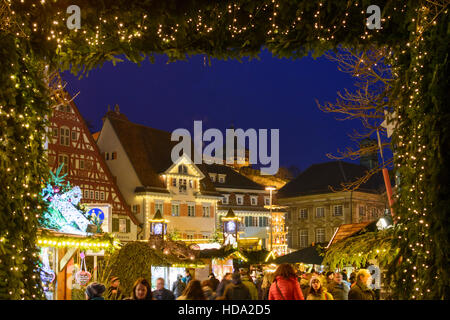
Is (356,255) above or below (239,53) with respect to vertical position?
below

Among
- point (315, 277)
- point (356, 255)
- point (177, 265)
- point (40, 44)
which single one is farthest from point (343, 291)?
point (177, 265)

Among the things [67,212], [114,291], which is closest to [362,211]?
[67,212]

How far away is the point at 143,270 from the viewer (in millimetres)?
14758

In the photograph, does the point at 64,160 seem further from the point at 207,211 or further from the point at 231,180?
the point at 231,180

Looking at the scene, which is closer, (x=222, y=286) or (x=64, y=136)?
(x=222, y=286)

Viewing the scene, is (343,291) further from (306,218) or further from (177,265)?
(306,218)

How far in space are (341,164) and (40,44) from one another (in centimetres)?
5983

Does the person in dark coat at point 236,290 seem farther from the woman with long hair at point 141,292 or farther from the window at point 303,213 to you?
the window at point 303,213

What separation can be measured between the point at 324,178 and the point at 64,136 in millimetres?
31838

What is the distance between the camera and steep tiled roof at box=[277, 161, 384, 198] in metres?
62.9

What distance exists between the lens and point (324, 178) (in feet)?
210

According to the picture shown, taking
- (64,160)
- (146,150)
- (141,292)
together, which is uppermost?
(146,150)

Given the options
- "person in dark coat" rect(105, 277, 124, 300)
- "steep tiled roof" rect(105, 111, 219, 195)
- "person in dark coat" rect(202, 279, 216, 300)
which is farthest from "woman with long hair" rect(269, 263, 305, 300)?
"steep tiled roof" rect(105, 111, 219, 195)

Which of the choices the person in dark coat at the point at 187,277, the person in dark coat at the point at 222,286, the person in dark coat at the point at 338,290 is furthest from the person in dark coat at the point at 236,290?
the person in dark coat at the point at 187,277
